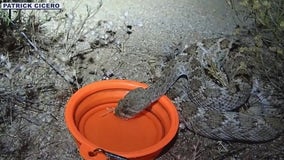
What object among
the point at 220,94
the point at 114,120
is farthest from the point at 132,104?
the point at 220,94

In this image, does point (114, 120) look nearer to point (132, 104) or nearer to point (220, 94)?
point (132, 104)

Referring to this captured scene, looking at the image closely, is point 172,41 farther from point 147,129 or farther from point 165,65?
point 147,129

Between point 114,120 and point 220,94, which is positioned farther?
point 220,94

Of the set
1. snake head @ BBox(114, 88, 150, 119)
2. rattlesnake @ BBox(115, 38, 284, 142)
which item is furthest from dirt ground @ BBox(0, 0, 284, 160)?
snake head @ BBox(114, 88, 150, 119)

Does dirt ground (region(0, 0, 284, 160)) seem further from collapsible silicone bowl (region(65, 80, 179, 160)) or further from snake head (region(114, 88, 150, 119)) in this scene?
snake head (region(114, 88, 150, 119))

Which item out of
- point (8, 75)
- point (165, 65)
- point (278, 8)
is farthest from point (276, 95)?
point (8, 75)

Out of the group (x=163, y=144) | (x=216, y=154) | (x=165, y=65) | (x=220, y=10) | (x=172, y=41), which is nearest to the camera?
(x=163, y=144)

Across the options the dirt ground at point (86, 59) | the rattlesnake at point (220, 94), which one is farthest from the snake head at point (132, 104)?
the dirt ground at point (86, 59)
